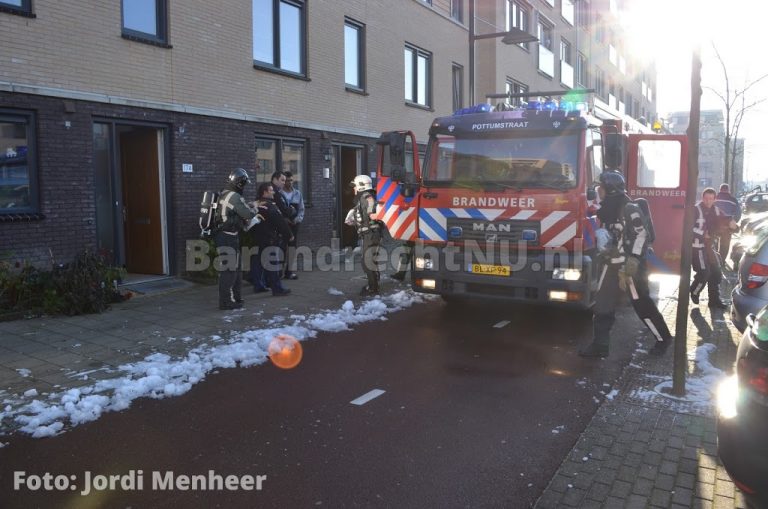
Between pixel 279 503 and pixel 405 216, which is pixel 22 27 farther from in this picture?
pixel 279 503

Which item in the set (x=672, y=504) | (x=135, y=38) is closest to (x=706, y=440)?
(x=672, y=504)

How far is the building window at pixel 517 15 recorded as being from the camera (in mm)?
23911

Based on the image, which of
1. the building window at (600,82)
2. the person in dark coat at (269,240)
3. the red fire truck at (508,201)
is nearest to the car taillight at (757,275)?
the red fire truck at (508,201)

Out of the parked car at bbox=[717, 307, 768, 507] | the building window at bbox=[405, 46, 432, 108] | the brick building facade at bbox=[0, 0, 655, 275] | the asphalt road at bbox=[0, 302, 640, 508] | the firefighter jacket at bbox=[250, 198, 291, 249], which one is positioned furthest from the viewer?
the building window at bbox=[405, 46, 432, 108]

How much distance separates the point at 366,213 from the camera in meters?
10.0

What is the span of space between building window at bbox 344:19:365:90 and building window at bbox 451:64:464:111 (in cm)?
572

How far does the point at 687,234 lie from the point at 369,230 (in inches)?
219

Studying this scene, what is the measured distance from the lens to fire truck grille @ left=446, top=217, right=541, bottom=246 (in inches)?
284

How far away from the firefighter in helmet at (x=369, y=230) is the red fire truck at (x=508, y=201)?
4.88 ft

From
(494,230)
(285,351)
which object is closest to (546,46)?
(494,230)

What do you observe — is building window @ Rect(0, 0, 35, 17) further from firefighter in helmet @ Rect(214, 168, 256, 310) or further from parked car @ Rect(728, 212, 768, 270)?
parked car @ Rect(728, 212, 768, 270)

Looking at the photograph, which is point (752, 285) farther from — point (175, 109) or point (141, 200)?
point (141, 200)

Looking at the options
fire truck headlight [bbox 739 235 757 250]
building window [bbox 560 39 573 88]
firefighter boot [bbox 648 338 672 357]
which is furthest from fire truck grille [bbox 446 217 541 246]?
building window [bbox 560 39 573 88]

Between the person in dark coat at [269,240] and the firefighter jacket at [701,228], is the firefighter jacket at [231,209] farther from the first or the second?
the firefighter jacket at [701,228]
